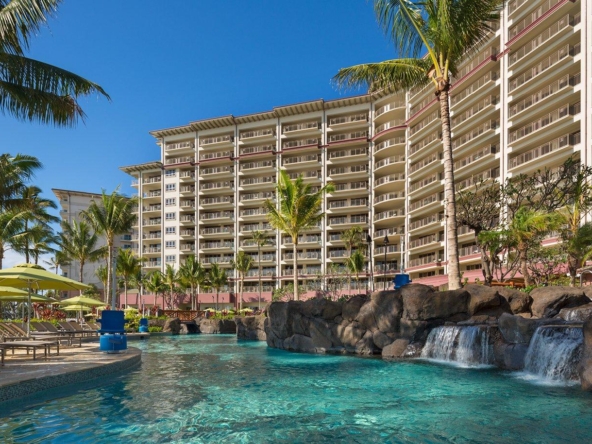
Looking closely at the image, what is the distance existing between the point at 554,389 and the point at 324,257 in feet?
187

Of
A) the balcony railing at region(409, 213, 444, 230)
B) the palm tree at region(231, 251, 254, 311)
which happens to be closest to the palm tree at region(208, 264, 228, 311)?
the palm tree at region(231, 251, 254, 311)

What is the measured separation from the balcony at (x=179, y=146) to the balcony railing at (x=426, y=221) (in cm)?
3658

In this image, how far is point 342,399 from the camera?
960 cm

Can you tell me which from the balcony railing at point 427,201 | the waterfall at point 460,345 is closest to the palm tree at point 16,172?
the waterfall at point 460,345

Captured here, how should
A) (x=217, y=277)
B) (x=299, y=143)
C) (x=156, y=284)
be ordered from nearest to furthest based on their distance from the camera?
(x=217, y=277) < (x=156, y=284) < (x=299, y=143)

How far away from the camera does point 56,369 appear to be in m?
10.9

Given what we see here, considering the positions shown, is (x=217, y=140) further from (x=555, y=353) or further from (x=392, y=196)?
(x=555, y=353)

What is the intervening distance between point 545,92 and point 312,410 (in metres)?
41.0

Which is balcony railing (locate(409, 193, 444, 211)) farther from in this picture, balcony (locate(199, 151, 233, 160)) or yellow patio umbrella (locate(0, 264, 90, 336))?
yellow patio umbrella (locate(0, 264, 90, 336))

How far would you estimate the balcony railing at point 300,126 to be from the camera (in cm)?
7006

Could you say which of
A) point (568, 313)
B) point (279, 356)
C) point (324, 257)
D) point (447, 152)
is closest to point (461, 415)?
point (568, 313)

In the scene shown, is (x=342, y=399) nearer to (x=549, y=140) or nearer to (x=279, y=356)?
(x=279, y=356)

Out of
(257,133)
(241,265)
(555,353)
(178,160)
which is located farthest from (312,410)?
(178,160)

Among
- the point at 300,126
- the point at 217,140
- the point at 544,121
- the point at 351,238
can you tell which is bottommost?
the point at 351,238
